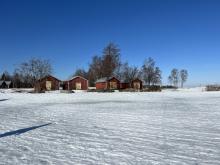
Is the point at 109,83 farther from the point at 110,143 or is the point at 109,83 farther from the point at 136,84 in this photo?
the point at 110,143

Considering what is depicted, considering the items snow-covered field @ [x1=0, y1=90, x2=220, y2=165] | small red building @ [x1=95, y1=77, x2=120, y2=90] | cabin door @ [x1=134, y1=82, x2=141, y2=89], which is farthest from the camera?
cabin door @ [x1=134, y1=82, x2=141, y2=89]

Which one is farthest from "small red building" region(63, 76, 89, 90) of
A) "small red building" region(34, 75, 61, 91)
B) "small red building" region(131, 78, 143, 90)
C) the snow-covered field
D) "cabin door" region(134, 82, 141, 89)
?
the snow-covered field

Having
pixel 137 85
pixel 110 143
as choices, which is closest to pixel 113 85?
pixel 137 85

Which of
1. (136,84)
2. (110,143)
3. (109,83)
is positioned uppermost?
(109,83)

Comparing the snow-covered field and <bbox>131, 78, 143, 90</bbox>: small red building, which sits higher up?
<bbox>131, 78, 143, 90</bbox>: small red building

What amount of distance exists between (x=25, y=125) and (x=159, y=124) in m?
5.56

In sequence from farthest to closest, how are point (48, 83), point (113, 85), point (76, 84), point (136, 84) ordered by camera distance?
point (136, 84) → point (76, 84) → point (113, 85) → point (48, 83)

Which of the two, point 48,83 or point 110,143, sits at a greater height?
point 48,83

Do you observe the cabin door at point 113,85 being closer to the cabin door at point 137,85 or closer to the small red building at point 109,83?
the small red building at point 109,83

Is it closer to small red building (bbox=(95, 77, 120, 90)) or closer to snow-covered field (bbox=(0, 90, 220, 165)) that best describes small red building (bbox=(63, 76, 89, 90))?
small red building (bbox=(95, 77, 120, 90))

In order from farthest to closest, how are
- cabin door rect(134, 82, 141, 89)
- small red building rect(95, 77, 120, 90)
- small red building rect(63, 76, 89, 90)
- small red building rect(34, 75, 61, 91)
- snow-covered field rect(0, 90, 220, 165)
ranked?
cabin door rect(134, 82, 141, 89) < small red building rect(63, 76, 89, 90) < small red building rect(95, 77, 120, 90) < small red building rect(34, 75, 61, 91) < snow-covered field rect(0, 90, 220, 165)

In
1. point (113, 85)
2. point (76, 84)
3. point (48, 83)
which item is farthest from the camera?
point (76, 84)

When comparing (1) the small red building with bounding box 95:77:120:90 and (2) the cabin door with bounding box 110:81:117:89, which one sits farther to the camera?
(2) the cabin door with bounding box 110:81:117:89

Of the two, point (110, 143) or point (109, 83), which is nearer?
point (110, 143)
